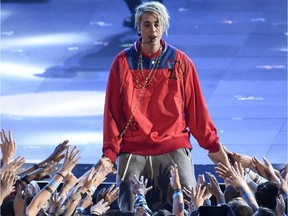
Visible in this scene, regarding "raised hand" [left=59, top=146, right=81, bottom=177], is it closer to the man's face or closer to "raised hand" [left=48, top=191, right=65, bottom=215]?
"raised hand" [left=48, top=191, right=65, bottom=215]

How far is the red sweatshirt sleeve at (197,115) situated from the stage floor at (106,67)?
1.44 meters

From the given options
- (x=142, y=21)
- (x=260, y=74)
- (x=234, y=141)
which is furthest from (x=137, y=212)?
(x=260, y=74)

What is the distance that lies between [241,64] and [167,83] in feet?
13.8

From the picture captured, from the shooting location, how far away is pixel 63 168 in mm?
6418

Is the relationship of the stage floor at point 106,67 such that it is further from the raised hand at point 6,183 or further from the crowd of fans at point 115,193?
the raised hand at point 6,183

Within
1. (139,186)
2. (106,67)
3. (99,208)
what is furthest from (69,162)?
(106,67)

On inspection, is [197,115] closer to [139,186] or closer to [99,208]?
[139,186]

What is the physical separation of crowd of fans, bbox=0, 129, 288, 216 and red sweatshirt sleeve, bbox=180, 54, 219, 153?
31 cm

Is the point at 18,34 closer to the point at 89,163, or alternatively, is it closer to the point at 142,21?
the point at 89,163

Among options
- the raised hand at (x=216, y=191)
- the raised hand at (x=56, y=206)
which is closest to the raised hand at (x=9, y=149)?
the raised hand at (x=56, y=206)

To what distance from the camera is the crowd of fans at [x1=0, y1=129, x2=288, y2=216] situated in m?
5.84

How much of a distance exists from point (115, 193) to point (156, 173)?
68 centimetres

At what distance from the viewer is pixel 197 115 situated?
7164mm

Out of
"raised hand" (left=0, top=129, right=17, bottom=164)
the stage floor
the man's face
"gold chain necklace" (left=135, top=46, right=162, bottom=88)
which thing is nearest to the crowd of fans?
"raised hand" (left=0, top=129, right=17, bottom=164)
